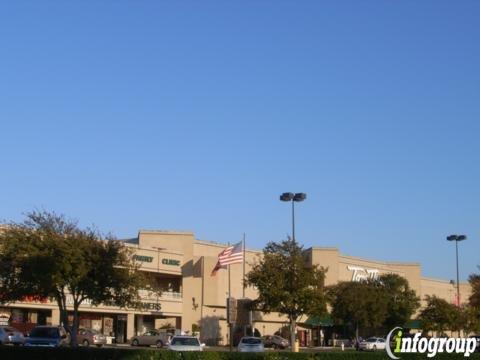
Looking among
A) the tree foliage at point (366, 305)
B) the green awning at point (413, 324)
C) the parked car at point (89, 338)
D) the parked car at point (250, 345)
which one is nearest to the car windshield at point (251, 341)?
the parked car at point (250, 345)

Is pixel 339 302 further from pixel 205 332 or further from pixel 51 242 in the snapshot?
pixel 51 242

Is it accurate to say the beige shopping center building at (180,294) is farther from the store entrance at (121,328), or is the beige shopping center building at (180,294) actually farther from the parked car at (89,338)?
the parked car at (89,338)

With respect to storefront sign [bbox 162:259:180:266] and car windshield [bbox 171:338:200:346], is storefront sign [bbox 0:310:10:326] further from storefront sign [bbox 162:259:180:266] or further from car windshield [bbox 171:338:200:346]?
car windshield [bbox 171:338:200:346]

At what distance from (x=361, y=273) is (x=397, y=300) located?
12230 mm

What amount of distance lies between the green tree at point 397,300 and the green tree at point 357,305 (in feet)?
13.1

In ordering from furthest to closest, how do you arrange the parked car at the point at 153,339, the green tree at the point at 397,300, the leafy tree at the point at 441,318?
the green tree at the point at 397,300, the leafy tree at the point at 441,318, the parked car at the point at 153,339

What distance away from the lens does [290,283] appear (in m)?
60.9

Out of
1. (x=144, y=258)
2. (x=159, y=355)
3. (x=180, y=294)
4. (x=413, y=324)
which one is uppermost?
(x=144, y=258)

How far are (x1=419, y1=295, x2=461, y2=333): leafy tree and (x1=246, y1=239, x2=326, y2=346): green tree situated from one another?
21838mm

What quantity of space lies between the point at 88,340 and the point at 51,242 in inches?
678

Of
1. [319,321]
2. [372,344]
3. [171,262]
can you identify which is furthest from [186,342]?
[319,321]

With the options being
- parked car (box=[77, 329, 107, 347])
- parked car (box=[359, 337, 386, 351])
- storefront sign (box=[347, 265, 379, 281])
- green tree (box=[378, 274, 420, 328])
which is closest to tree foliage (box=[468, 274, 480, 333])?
parked car (box=[359, 337, 386, 351])

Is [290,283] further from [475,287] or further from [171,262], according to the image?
[171,262]

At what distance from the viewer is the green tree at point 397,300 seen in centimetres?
8856
